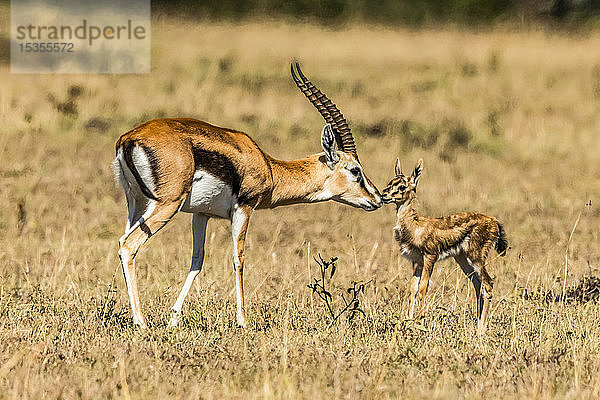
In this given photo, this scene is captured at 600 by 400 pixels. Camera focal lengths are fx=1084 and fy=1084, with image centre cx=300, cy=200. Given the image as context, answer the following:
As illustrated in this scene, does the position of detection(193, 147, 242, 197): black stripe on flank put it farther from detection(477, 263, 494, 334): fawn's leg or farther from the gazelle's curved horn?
detection(477, 263, 494, 334): fawn's leg

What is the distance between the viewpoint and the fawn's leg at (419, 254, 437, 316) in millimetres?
6754

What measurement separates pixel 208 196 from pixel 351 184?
134 centimetres

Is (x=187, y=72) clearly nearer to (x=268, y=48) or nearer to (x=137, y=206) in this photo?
(x=268, y=48)

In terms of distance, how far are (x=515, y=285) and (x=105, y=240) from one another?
3753 mm

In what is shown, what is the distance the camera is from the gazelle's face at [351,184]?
25.3 feet

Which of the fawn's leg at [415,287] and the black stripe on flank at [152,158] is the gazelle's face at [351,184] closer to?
the fawn's leg at [415,287]

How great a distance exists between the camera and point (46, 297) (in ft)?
23.4

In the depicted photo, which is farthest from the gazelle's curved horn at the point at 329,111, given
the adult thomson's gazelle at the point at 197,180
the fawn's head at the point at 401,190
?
the fawn's head at the point at 401,190

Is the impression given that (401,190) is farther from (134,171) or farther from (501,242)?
(134,171)

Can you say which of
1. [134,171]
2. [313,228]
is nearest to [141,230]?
[134,171]

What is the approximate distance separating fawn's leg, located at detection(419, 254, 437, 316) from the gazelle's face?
95 cm

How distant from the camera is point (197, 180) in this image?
264 inches

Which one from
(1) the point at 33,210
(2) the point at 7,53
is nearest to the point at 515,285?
(1) the point at 33,210

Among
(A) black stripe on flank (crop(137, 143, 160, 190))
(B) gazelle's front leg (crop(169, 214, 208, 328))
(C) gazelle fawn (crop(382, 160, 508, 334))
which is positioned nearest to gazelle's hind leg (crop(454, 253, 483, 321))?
(C) gazelle fawn (crop(382, 160, 508, 334))
